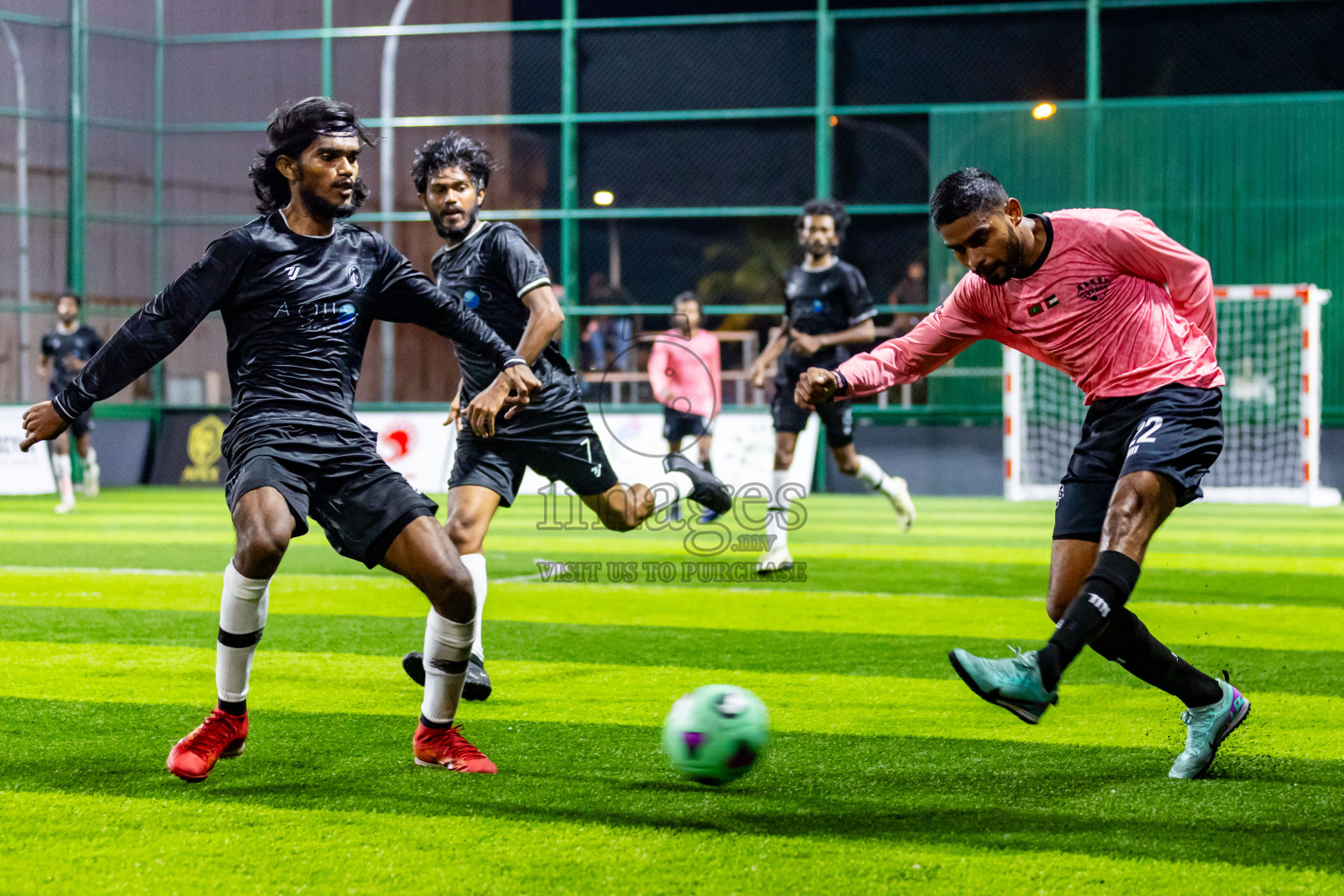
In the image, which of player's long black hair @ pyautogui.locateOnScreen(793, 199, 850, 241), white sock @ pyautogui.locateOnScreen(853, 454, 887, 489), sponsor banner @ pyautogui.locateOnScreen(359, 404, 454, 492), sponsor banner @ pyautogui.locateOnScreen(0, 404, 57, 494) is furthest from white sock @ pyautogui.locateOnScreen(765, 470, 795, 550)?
sponsor banner @ pyautogui.locateOnScreen(0, 404, 57, 494)

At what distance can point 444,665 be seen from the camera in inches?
181

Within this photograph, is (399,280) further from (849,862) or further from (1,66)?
(1,66)

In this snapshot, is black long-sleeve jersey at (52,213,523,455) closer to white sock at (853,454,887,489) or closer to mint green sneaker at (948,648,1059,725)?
mint green sneaker at (948,648,1059,725)

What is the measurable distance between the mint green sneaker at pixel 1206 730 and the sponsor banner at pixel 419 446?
15.3 m

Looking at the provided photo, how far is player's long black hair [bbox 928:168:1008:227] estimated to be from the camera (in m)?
4.39

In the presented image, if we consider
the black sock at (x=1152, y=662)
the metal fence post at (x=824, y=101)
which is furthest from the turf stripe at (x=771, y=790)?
the metal fence post at (x=824, y=101)

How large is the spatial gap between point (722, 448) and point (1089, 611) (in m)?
15.5

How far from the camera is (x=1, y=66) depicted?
23.9 m

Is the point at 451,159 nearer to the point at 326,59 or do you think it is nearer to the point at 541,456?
the point at 541,456

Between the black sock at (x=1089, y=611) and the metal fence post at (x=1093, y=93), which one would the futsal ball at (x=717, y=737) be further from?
the metal fence post at (x=1093, y=93)

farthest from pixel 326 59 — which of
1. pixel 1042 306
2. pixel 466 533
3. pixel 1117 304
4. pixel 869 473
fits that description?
pixel 1117 304

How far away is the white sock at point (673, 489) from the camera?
746cm

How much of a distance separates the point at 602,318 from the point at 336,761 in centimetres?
1766

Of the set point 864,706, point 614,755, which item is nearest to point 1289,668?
point 864,706
